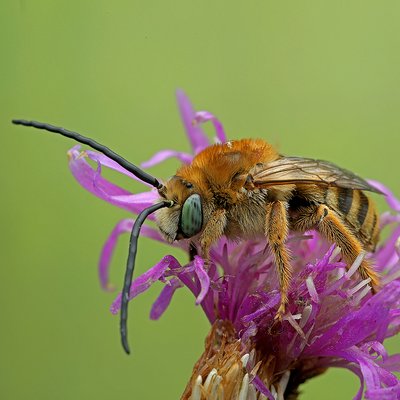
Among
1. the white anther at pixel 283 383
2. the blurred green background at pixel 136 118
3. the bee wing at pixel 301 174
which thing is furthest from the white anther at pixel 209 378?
the blurred green background at pixel 136 118

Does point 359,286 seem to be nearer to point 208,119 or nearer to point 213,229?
point 213,229

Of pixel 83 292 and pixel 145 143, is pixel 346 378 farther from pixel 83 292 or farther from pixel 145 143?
pixel 145 143

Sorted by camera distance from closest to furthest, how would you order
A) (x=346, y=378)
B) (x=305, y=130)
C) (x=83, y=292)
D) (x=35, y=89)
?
(x=346, y=378) < (x=83, y=292) < (x=35, y=89) < (x=305, y=130)

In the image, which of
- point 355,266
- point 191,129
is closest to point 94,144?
point 355,266

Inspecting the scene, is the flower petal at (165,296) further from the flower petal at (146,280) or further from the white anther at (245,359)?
the white anther at (245,359)

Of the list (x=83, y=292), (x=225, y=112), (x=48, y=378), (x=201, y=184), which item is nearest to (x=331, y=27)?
(x=225, y=112)

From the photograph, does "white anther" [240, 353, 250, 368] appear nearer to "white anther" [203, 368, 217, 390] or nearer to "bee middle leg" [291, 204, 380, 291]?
"white anther" [203, 368, 217, 390]

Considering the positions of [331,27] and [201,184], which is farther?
[331,27]
